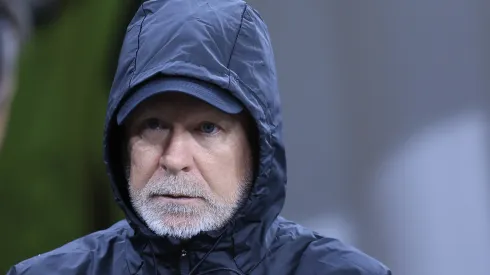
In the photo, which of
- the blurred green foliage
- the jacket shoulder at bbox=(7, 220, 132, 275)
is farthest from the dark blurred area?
the jacket shoulder at bbox=(7, 220, 132, 275)

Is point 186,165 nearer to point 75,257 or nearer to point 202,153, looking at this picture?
point 202,153

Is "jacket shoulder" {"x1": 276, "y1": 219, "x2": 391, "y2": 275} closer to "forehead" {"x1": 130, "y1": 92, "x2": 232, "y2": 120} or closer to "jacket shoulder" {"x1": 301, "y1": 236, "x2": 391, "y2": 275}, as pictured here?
"jacket shoulder" {"x1": 301, "y1": 236, "x2": 391, "y2": 275}

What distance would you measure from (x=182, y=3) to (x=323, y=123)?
116cm

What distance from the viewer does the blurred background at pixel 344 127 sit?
2.20m

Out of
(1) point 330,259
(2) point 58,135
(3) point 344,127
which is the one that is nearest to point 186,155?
(1) point 330,259

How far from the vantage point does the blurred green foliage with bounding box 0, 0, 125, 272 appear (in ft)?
7.13

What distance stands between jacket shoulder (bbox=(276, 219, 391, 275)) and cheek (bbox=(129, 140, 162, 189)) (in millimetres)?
257

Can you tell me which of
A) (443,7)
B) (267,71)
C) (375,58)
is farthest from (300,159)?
(267,71)

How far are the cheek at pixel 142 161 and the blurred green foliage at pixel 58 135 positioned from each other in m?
0.90

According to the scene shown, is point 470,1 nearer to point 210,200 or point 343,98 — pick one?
point 343,98

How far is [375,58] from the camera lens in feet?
7.80

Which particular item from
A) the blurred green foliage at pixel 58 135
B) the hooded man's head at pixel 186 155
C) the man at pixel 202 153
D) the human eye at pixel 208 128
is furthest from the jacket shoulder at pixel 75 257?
the blurred green foliage at pixel 58 135

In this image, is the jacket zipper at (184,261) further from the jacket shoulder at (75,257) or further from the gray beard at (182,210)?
the jacket shoulder at (75,257)

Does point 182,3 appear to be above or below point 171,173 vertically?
above
